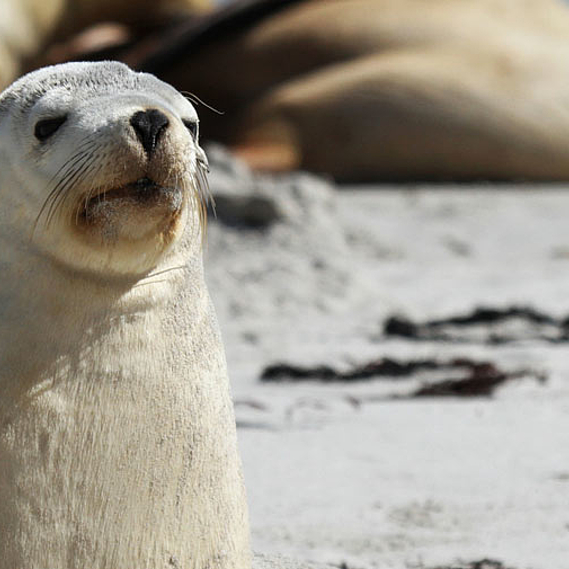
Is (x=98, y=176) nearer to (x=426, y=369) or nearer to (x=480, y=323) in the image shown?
(x=426, y=369)

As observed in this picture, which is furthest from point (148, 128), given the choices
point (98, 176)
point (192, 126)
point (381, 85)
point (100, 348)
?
point (381, 85)

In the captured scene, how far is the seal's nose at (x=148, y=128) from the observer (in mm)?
2053

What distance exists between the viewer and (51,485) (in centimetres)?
205

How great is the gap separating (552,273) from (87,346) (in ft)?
15.7

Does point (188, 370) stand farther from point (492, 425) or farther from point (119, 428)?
point (492, 425)

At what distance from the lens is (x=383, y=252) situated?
712 centimetres

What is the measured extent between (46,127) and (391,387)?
2.44m

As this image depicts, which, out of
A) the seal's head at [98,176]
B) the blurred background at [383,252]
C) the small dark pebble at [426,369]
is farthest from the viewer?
the small dark pebble at [426,369]

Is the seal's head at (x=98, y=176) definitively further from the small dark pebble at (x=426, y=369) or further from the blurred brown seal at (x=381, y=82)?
the blurred brown seal at (x=381, y=82)

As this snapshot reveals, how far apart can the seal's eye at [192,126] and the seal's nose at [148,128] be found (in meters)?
0.18

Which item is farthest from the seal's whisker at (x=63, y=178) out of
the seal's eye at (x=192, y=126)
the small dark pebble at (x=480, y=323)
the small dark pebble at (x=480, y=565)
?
the small dark pebble at (x=480, y=323)

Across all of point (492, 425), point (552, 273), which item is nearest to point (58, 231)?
point (492, 425)

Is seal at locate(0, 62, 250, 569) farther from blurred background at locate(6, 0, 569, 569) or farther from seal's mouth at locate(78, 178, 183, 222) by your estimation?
blurred background at locate(6, 0, 569, 569)

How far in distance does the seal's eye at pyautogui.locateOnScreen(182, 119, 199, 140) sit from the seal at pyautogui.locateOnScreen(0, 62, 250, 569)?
0.10m
